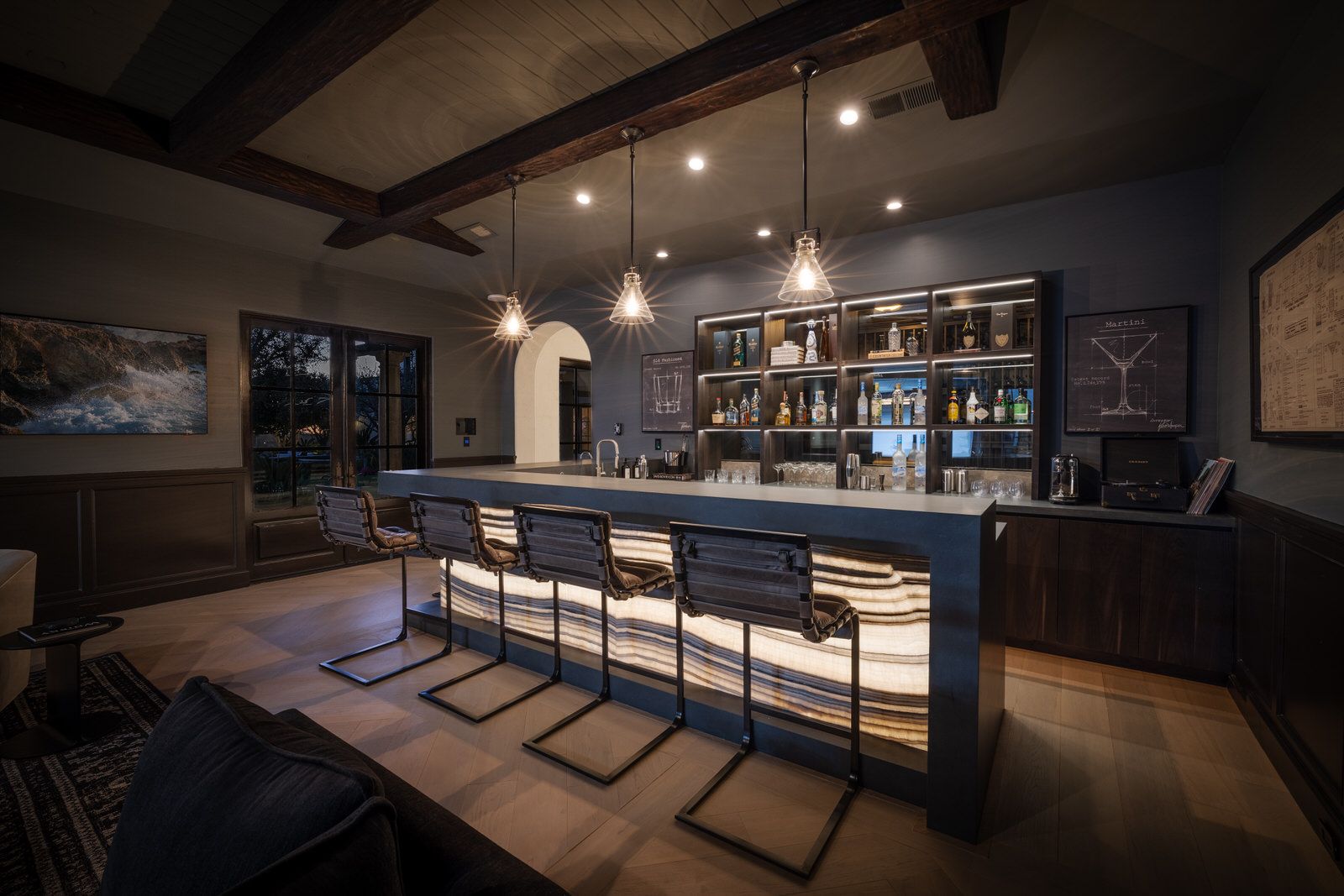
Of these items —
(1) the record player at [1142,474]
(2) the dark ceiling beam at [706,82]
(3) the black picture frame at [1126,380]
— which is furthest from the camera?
(3) the black picture frame at [1126,380]

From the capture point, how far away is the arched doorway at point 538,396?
6.97m

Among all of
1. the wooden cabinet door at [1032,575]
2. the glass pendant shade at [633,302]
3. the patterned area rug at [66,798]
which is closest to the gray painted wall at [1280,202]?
the wooden cabinet door at [1032,575]

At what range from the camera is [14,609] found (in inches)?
109

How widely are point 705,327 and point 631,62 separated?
278 centimetres

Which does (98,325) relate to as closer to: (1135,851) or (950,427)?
(950,427)

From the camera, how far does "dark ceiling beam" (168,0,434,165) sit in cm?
221

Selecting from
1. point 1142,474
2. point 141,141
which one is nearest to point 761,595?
point 1142,474

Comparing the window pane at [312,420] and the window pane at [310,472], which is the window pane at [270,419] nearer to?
the window pane at [312,420]

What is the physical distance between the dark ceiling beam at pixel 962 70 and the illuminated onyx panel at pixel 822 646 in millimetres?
2049

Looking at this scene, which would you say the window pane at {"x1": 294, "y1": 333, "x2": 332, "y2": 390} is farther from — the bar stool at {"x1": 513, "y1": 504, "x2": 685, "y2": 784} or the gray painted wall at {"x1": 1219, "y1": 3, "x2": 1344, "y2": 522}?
the gray painted wall at {"x1": 1219, "y1": 3, "x2": 1344, "y2": 522}

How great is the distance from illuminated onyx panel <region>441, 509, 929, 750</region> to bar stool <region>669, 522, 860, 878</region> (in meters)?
0.16

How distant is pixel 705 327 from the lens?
5.37 m

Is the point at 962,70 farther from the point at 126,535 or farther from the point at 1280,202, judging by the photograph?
the point at 126,535

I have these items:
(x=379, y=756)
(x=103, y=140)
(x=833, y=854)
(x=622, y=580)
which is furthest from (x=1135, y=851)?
(x=103, y=140)
